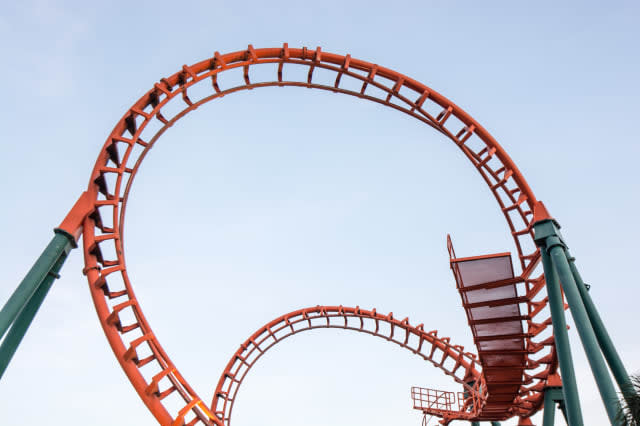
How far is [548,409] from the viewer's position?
1179 cm

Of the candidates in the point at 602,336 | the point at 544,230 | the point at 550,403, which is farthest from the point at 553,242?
the point at 550,403

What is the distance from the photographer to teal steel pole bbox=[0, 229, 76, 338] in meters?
7.63

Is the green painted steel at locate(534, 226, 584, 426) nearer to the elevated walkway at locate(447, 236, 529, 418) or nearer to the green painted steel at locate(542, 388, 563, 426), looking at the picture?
the elevated walkway at locate(447, 236, 529, 418)

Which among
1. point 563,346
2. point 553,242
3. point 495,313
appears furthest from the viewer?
point 495,313

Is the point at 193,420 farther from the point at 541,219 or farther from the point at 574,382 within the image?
the point at 541,219

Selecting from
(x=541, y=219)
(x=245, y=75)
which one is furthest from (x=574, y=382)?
(x=245, y=75)

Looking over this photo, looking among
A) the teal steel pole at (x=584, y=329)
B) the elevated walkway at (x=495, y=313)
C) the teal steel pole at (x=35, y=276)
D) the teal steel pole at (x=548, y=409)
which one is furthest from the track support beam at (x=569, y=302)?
the teal steel pole at (x=35, y=276)

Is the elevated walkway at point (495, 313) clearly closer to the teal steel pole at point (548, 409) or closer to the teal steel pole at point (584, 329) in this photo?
the teal steel pole at point (548, 409)

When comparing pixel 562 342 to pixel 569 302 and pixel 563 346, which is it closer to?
pixel 563 346

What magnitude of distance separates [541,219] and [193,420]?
713cm

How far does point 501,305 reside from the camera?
34.3ft

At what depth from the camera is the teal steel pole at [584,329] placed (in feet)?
23.8

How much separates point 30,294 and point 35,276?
32 cm

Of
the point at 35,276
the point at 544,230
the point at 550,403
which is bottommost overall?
the point at 550,403
